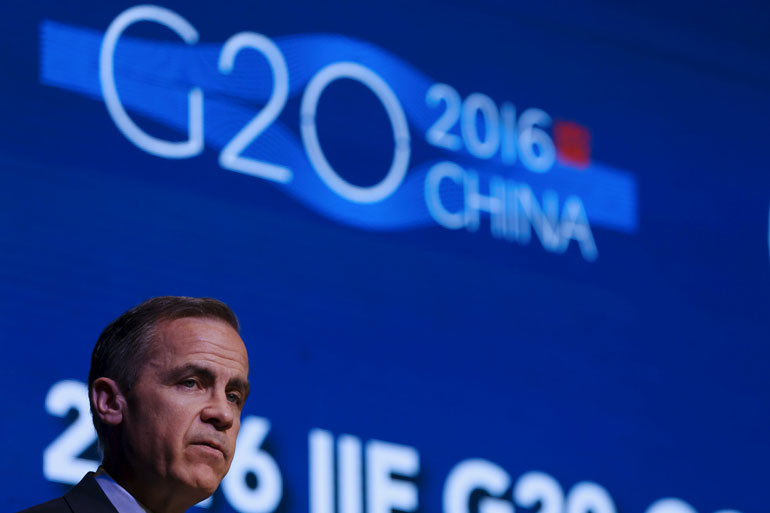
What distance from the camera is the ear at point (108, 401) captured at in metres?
1.80

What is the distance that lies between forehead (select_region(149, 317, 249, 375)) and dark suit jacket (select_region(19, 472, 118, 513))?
0.18 meters

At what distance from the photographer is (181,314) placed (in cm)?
187

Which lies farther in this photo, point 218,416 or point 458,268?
point 458,268

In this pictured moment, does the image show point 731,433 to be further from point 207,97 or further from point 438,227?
point 207,97

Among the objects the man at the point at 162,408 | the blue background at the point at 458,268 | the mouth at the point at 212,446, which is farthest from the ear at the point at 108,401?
the blue background at the point at 458,268

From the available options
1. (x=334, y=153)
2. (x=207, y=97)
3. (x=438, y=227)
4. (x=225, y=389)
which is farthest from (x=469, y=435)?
(x=225, y=389)

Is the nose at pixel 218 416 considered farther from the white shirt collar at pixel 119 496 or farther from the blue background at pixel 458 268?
the blue background at pixel 458 268

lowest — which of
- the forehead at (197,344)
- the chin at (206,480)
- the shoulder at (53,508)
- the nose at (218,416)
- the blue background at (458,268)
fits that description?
the shoulder at (53,508)

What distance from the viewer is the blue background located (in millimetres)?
2869

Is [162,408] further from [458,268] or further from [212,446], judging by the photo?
[458,268]

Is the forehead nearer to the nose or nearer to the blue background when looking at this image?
the nose

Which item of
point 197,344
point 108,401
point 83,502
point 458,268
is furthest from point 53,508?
point 458,268

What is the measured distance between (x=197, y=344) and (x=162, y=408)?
0.10 meters

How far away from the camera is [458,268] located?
134 inches
